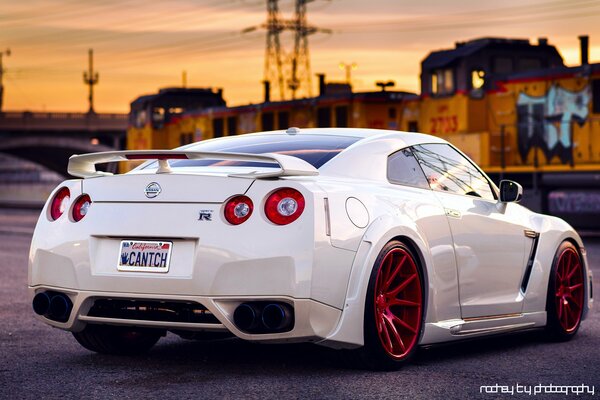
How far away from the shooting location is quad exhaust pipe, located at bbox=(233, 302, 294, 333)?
210 inches

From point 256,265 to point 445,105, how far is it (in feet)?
67.4

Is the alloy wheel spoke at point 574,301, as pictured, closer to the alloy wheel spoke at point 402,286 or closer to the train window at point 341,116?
the alloy wheel spoke at point 402,286

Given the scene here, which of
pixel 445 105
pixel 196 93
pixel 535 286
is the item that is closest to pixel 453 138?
pixel 445 105

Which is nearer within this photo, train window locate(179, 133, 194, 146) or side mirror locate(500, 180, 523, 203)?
side mirror locate(500, 180, 523, 203)

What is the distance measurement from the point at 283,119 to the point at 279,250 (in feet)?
85.5

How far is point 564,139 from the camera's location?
23.2 metres

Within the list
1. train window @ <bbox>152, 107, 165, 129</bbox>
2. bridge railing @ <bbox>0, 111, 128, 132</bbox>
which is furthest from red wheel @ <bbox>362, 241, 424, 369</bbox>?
bridge railing @ <bbox>0, 111, 128, 132</bbox>

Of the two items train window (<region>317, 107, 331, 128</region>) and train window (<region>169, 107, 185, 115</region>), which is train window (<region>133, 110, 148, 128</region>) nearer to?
train window (<region>169, 107, 185, 115</region>)

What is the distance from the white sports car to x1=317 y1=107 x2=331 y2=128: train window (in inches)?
884

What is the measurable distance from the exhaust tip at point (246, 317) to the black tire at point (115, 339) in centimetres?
90

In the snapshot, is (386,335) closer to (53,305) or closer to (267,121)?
(53,305)

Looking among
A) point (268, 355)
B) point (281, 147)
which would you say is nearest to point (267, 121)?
point (281, 147)

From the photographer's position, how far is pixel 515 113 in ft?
78.8

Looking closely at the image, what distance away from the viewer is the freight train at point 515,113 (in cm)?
2291
